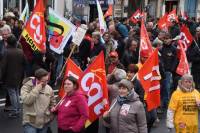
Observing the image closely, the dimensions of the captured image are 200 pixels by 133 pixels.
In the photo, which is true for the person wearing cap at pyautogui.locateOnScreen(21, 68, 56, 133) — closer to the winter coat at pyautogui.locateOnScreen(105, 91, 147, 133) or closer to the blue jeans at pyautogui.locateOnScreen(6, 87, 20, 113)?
the winter coat at pyautogui.locateOnScreen(105, 91, 147, 133)

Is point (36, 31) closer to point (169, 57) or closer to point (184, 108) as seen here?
point (169, 57)

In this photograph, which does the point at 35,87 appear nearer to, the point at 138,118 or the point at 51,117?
the point at 51,117

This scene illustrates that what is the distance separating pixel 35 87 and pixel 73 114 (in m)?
0.67

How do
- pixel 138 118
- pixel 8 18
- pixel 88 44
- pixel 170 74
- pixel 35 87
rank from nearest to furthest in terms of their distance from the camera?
pixel 138 118 < pixel 35 87 < pixel 170 74 < pixel 88 44 < pixel 8 18

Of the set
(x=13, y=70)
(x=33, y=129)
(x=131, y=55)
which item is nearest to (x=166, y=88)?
(x=131, y=55)

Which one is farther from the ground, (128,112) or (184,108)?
(128,112)

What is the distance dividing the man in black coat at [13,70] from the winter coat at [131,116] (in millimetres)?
4023

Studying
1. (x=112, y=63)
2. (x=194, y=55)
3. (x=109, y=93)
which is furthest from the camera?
(x=194, y=55)

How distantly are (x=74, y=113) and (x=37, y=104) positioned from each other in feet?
2.01

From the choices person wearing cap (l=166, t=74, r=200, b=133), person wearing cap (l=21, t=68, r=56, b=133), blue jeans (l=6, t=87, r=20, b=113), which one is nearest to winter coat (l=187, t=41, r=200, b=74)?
blue jeans (l=6, t=87, r=20, b=113)

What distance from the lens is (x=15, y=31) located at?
543 inches

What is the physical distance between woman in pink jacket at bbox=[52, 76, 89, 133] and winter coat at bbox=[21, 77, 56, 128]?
378mm

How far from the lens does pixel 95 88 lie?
6895mm

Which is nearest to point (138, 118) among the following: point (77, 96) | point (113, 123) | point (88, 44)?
point (113, 123)
